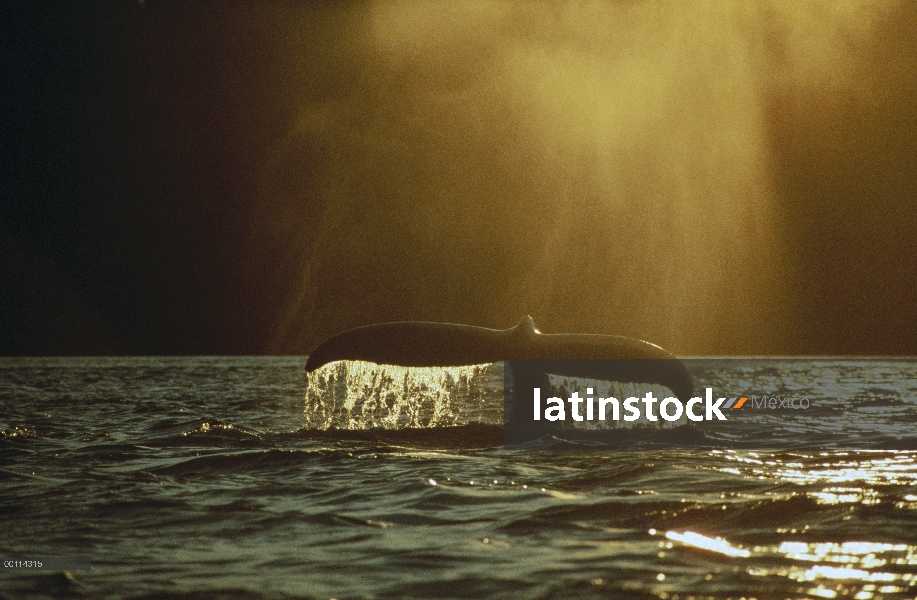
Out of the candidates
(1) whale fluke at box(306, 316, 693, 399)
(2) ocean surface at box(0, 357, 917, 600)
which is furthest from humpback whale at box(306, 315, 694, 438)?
(2) ocean surface at box(0, 357, 917, 600)

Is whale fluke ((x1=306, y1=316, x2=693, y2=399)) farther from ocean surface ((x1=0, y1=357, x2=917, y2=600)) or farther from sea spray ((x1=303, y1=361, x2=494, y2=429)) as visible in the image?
ocean surface ((x1=0, y1=357, x2=917, y2=600))

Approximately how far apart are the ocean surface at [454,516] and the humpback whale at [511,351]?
27.6 inches

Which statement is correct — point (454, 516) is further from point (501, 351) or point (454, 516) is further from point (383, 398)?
point (383, 398)

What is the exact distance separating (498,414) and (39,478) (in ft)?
32.8

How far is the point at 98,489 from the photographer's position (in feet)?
27.6

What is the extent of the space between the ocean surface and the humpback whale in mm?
701

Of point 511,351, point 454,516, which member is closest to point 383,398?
point 511,351

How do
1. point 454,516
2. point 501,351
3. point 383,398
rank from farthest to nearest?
point 383,398
point 501,351
point 454,516

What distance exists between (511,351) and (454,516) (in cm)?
294

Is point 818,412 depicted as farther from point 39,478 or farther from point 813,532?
point 39,478

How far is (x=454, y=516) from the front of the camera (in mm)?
7359

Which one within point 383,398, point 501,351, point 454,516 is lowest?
point 454,516

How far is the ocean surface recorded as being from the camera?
541cm

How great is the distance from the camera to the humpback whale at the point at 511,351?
31.2 ft
